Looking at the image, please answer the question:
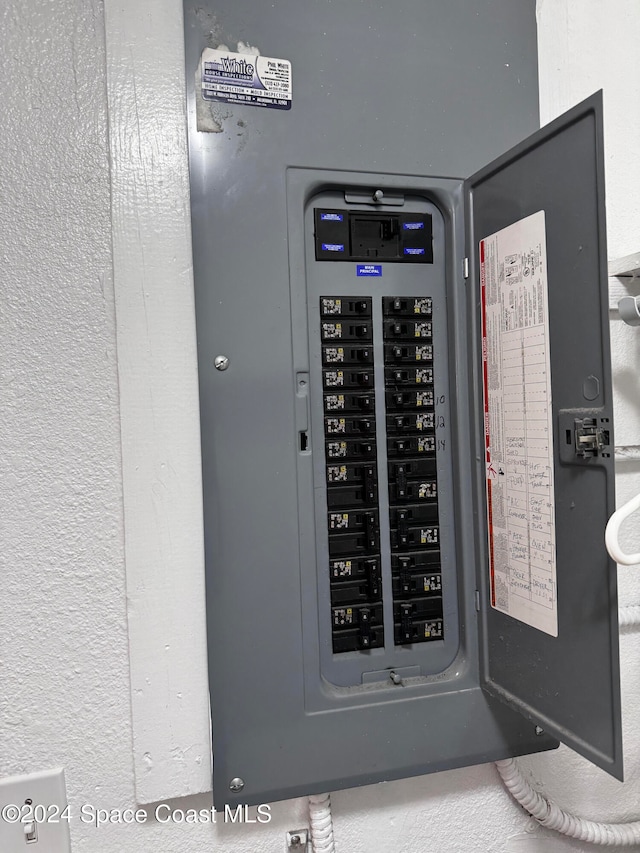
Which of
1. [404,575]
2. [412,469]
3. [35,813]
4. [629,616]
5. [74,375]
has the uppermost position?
[74,375]

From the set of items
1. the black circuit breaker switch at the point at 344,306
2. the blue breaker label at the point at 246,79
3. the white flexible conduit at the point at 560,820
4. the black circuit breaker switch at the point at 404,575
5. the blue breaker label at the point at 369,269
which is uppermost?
the blue breaker label at the point at 246,79

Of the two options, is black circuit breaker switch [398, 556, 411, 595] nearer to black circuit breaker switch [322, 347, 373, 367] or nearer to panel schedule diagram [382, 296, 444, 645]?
panel schedule diagram [382, 296, 444, 645]

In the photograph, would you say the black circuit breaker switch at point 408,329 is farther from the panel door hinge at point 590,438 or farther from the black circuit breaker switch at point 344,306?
the panel door hinge at point 590,438

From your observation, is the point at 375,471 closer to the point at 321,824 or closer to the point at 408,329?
the point at 408,329

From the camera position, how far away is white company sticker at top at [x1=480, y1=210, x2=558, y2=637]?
676mm

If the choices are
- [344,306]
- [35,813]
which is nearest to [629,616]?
[344,306]

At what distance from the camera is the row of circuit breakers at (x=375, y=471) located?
2.54ft

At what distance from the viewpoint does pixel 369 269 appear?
2.58 feet

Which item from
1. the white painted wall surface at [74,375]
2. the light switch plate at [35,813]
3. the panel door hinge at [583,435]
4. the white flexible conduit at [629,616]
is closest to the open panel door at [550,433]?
the panel door hinge at [583,435]

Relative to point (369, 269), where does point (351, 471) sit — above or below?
below

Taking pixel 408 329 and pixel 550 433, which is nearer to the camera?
pixel 550 433

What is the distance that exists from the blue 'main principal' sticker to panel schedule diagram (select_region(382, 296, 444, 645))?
40 mm

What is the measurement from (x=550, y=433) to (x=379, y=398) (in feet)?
0.73

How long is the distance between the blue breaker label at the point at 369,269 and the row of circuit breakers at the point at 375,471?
0.11ft
